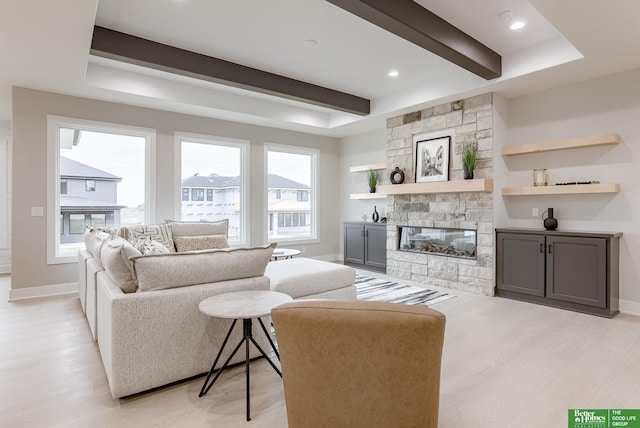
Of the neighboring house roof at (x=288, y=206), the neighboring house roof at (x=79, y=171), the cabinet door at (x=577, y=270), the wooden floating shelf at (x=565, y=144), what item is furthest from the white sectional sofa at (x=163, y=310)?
the neighboring house roof at (x=288, y=206)

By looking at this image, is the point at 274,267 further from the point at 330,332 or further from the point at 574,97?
the point at 574,97

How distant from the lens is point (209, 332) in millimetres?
2322

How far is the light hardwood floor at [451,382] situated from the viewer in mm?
1920

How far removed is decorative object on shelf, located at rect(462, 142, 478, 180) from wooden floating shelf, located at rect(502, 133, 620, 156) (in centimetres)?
37

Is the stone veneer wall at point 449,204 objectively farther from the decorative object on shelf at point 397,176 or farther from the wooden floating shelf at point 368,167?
the wooden floating shelf at point 368,167

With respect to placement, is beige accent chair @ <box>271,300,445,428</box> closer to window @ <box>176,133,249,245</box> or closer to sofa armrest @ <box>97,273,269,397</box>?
sofa armrest @ <box>97,273,269,397</box>

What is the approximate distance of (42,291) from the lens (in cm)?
449

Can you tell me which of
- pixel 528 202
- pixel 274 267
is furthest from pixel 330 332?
pixel 528 202

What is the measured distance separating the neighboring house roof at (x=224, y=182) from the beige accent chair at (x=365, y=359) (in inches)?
192

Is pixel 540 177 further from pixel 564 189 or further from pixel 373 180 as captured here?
pixel 373 180

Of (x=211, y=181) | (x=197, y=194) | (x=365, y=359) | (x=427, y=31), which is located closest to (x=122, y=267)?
(x=365, y=359)

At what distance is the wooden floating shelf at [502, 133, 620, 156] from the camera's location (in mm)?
3795

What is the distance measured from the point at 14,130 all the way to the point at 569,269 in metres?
6.79

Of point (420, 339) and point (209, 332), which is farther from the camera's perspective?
point (209, 332)
